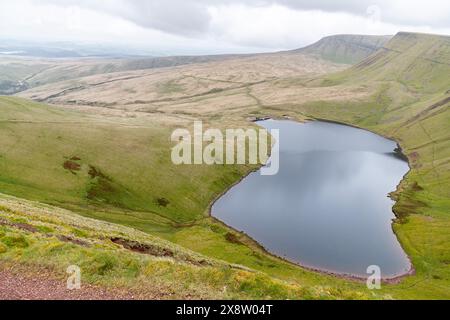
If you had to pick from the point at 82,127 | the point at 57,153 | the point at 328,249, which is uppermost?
the point at 82,127

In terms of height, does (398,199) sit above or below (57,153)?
below

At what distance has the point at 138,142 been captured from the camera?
481 ft

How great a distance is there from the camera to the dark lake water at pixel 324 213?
291 ft

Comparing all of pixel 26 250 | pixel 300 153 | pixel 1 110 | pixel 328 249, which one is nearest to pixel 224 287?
pixel 26 250

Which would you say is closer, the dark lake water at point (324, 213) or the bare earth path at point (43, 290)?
the bare earth path at point (43, 290)

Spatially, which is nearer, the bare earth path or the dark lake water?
the bare earth path

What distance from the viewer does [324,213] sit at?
376 ft

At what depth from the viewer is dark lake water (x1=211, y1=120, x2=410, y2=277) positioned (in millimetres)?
88625

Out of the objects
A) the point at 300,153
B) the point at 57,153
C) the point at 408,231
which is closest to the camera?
the point at 408,231

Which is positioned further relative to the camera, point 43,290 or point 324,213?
point 324,213

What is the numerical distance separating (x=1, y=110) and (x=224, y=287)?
14641 cm

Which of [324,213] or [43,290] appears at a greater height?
[324,213]
